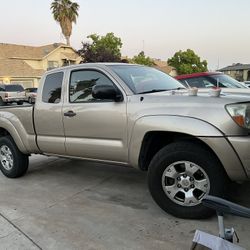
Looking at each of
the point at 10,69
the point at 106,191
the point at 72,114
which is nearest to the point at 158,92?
the point at 72,114

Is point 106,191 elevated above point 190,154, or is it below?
below

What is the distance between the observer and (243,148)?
327 cm

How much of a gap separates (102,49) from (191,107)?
34.3 m

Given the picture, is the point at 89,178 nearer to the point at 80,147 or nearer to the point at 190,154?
the point at 80,147

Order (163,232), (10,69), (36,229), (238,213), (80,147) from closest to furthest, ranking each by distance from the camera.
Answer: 1. (238,213)
2. (163,232)
3. (36,229)
4. (80,147)
5. (10,69)

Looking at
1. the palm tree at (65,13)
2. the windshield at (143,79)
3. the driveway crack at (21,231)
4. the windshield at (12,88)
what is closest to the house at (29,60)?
the palm tree at (65,13)

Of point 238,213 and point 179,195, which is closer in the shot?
point 238,213

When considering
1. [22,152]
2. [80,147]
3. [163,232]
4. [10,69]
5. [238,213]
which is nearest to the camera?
[238,213]

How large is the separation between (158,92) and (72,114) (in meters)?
1.20

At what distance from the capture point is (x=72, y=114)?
4.60m

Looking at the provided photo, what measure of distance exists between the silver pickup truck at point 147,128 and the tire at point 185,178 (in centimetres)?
1

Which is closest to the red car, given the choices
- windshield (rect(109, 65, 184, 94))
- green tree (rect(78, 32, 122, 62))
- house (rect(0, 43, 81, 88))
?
windshield (rect(109, 65, 184, 94))

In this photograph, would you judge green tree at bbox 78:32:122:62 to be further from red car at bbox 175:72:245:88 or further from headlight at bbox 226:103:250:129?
headlight at bbox 226:103:250:129

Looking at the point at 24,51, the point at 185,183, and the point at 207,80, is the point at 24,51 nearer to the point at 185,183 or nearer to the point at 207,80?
the point at 207,80
